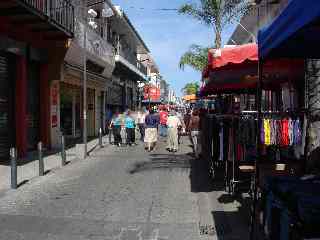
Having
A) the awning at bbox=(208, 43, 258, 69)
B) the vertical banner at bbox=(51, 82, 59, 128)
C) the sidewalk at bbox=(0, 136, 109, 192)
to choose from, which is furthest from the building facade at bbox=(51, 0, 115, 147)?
the awning at bbox=(208, 43, 258, 69)

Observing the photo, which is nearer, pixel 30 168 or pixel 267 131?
pixel 267 131

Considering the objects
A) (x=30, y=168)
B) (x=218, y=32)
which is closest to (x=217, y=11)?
(x=218, y=32)

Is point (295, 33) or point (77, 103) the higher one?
point (77, 103)

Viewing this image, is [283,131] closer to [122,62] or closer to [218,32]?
[218,32]

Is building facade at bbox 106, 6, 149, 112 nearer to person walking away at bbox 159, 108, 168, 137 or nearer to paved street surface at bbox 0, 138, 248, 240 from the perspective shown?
person walking away at bbox 159, 108, 168, 137

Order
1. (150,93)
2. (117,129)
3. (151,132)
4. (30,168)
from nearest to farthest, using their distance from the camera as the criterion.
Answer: (30,168)
(151,132)
(117,129)
(150,93)

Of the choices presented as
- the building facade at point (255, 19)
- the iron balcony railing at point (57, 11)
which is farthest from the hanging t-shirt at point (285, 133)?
the building facade at point (255, 19)

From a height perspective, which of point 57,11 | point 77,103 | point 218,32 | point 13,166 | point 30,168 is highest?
point 218,32

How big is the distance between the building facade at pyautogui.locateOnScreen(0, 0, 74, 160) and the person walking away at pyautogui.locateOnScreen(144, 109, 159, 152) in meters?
3.60

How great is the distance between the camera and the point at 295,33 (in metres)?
4.07

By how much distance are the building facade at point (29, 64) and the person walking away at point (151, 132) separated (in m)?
3.60

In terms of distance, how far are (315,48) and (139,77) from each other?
129ft

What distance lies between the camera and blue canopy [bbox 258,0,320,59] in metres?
3.58

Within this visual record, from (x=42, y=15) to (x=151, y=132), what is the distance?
22.3 feet
